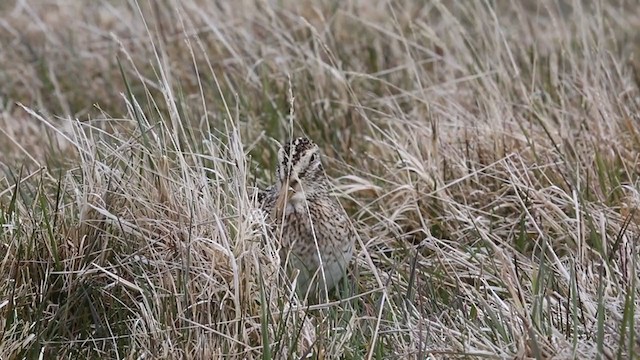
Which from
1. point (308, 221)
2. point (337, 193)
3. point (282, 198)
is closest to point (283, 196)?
point (282, 198)

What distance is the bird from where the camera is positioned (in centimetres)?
507

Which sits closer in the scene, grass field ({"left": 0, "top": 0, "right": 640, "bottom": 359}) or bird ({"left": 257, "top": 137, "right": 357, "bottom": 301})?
grass field ({"left": 0, "top": 0, "right": 640, "bottom": 359})

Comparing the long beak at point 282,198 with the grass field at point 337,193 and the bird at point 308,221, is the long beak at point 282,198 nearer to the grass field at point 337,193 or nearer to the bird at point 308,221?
the bird at point 308,221

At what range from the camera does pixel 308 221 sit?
5219 mm

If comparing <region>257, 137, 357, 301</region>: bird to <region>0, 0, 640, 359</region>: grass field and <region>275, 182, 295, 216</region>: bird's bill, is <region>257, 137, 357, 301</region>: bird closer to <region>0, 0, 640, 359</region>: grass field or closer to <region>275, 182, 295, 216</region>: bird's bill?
<region>275, 182, 295, 216</region>: bird's bill

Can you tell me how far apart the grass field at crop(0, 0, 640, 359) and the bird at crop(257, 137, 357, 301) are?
0.15 m

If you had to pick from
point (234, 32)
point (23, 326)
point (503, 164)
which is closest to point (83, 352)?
point (23, 326)

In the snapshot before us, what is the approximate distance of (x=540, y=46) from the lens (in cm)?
789

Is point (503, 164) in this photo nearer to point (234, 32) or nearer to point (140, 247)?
point (140, 247)

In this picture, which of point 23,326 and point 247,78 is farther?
point 247,78

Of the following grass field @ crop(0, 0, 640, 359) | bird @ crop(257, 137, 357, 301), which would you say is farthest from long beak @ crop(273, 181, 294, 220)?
grass field @ crop(0, 0, 640, 359)

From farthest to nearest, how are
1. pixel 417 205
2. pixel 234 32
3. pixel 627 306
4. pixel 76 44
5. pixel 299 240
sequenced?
pixel 76 44 < pixel 234 32 < pixel 417 205 < pixel 299 240 < pixel 627 306

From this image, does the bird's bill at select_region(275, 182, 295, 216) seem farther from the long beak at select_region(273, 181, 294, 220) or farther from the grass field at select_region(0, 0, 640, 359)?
the grass field at select_region(0, 0, 640, 359)

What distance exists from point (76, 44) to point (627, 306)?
198 inches
